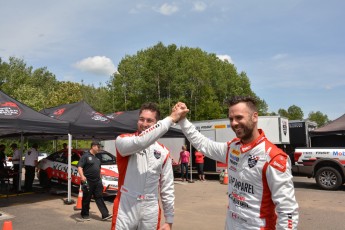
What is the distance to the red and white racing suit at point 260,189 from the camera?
2.23 m

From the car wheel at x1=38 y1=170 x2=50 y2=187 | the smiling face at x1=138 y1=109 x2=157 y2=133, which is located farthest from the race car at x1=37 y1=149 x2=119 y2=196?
the smiling face at x1=138 y1=109 x2=157 y2=133

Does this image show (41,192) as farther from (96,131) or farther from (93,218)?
(93,218)

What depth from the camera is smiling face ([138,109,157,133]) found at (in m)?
2.95

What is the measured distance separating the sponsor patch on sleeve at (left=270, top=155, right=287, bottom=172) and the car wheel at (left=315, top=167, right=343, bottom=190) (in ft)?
40.0

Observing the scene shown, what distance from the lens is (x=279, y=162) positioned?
7.62 feet

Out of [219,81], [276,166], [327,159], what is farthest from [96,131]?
[219,81]

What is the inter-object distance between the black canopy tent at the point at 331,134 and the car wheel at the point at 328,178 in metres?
1.75

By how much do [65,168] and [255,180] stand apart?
11288mm

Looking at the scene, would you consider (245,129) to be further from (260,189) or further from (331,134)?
(331,134)

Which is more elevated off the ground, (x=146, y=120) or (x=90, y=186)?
(x=146, y=120)

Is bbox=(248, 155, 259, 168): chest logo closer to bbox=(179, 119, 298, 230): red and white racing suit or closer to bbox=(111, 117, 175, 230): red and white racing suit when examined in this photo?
bbox=(179, 119, 298, 230): red and white racing suit

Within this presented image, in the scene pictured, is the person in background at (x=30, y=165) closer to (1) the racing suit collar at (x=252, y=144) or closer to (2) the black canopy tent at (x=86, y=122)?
(2) the black canopy tent at (x=86, y=122)

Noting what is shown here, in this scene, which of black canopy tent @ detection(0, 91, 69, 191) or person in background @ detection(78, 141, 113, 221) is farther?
black canopy tent @ detection(0, 91, 69, 191)

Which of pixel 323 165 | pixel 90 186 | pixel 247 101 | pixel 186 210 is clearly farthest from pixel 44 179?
pixel 247 101
